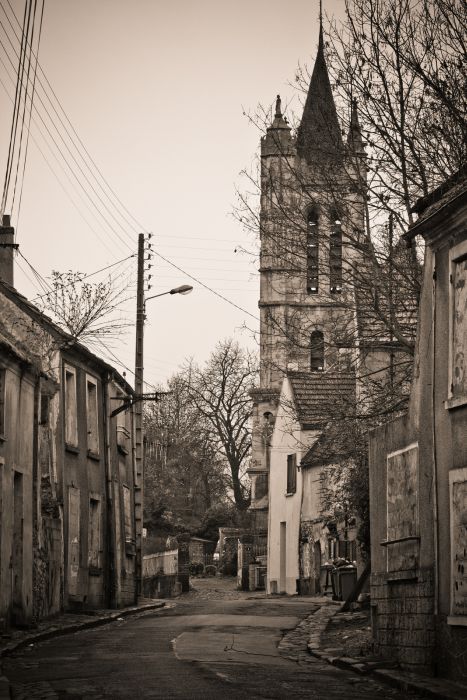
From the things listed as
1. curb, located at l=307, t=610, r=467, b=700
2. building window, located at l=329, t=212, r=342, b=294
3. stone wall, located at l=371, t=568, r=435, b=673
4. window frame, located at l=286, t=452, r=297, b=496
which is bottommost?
curb, located at l=307, t=610, r=467, b=700

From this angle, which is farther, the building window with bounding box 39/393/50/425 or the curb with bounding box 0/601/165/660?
the building window with bounding box 39/393/50/425

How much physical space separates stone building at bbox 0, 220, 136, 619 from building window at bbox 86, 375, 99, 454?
3 centimetres

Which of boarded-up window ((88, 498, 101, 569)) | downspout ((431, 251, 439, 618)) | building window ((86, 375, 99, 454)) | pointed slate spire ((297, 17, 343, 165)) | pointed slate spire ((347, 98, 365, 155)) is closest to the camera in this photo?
downspout ((431, 251, 439, 618))

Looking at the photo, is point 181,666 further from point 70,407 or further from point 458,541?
point 70,407

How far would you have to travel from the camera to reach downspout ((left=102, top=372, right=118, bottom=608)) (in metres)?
29.8

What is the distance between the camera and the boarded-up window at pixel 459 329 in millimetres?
13891

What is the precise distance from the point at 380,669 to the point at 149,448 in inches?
2155

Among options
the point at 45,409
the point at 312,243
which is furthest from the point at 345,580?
the point at 312,243

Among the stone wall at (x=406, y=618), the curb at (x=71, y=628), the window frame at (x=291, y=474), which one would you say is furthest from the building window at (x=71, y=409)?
the window frame at (x=291, y=474)

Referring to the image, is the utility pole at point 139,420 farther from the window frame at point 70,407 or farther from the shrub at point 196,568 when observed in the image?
the shrub at point 196,568

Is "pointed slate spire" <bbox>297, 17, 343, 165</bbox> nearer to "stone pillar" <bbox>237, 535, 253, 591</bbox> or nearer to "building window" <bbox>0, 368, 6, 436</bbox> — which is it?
"building window" <bbox>0, 368, 6, 436</bbox>

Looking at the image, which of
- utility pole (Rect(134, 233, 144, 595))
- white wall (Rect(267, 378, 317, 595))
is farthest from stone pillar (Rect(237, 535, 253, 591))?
utility pole (Rect(134, 233, 144, 595))

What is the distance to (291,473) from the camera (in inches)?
1848

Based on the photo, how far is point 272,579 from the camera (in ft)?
155
